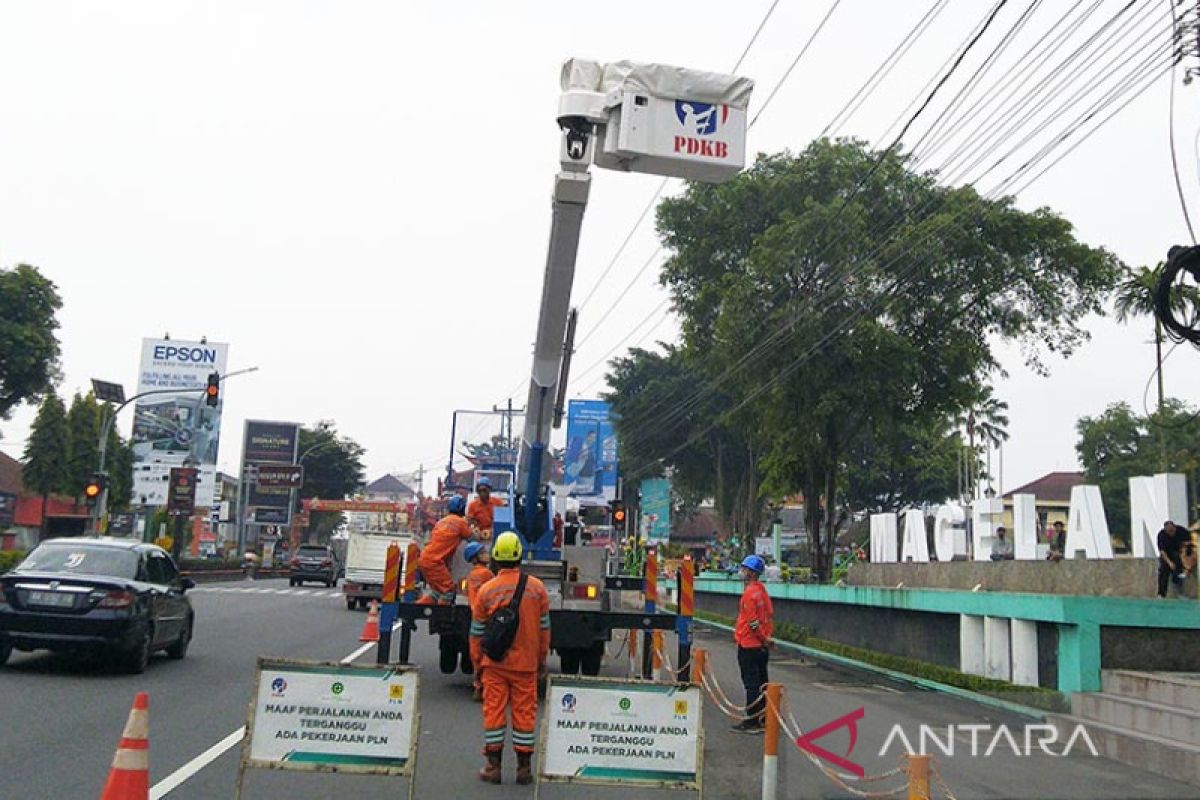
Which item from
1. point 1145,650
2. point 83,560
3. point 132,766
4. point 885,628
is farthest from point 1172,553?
point 83,560

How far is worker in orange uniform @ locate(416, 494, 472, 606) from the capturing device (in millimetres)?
12898

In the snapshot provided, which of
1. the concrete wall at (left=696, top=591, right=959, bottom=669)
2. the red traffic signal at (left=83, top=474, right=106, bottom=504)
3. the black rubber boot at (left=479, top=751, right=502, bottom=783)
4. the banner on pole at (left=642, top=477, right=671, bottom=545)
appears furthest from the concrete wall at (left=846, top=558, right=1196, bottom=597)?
the banner on pole at (left=642, top=477, right=671, bottom=545)

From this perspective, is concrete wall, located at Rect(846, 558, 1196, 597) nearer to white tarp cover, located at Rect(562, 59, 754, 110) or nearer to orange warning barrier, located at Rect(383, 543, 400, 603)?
white tarp cover, located at Rect(562, 59, 754, 110)

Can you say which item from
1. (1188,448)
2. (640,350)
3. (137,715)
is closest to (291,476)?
(640,350)

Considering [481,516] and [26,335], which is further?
[26,335]

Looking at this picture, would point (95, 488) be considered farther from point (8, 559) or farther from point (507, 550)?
point (507, 550)

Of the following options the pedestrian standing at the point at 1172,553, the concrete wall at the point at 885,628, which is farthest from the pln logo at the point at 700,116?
the concrete wall at the point at 885,628

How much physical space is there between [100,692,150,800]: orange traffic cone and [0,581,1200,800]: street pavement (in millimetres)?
1411

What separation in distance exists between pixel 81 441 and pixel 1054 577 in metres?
45.2

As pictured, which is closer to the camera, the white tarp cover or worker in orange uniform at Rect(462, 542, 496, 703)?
the white tarp cover

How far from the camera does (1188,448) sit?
54.4 m

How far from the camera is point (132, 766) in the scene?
638 cm

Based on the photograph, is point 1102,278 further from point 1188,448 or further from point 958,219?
point 1188,448

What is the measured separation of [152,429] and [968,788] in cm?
5887
